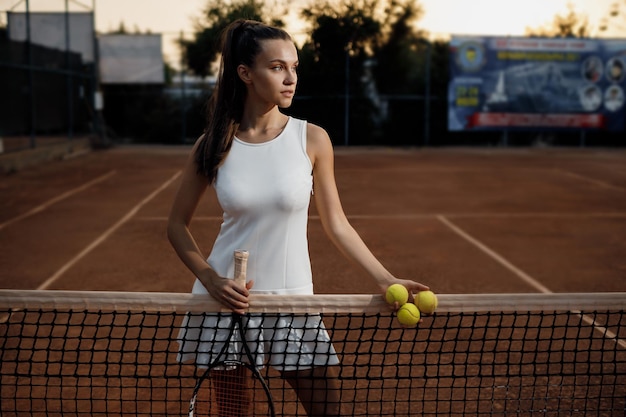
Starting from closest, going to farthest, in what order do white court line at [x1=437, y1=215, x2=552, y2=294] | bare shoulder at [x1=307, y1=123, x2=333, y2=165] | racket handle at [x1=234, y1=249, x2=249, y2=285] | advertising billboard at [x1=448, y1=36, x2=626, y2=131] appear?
racket handle at [x1=234, y1=249, x2=249, y2=285]
bare shoulder at [x1=307, y1=123, x2=333, y2=165]
white court line at [x1=437, y1=215, x2=552, y2=294]
advertising billboard at [x1=448, y1=36, x2=626, y2=131]

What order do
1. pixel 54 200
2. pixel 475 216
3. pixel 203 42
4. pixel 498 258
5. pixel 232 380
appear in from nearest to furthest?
pixel 232 380
pixel 498 258
pixel 475 216
pixel 54 200
pixel 203 42

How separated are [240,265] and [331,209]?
17.0 inches

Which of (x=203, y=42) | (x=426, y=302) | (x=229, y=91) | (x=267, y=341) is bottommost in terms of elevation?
(x=267, y=341)

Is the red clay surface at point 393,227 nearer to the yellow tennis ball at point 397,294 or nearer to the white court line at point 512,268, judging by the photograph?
the white court line at point 512,268

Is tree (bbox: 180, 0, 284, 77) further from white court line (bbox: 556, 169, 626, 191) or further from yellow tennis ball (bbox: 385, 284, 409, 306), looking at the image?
yellow tennis ball (bbox: 385, 284, 409, 306)

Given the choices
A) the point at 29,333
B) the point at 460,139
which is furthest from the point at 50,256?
the point at 460,139

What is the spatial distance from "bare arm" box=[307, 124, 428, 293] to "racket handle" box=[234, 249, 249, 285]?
0.39 m

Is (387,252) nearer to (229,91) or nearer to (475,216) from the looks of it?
(475,216)

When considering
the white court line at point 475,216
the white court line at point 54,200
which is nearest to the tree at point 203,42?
the white court line at point 54,200

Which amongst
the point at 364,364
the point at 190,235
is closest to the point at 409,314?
the point at 190,235

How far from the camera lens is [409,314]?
7.17ft

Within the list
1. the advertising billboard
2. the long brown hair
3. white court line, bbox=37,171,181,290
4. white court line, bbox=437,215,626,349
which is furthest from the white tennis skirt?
the advertising billboard

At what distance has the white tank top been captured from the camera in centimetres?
215

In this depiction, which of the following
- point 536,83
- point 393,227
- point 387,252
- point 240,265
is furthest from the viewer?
point 536,83
